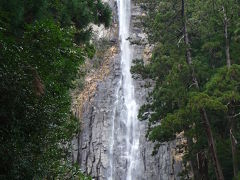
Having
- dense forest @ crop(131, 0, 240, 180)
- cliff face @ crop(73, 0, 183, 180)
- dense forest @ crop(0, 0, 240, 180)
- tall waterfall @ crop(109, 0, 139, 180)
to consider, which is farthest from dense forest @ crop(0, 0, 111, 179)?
tall waterfall @ crop(109, 0, 139, 180)

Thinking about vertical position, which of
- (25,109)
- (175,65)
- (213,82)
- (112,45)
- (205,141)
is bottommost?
(25,109)

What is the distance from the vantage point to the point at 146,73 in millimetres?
20422

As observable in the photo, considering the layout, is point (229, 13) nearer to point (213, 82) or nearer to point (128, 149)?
point (213, 82)

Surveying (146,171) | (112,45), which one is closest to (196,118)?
(146,171)

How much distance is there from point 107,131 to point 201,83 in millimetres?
12553

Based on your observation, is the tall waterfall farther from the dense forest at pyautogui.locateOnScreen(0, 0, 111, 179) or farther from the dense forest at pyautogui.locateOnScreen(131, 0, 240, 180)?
the dense forest at pyautogui.locateOnScreen(0, 0, 111, 179)

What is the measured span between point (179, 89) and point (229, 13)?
449 cm

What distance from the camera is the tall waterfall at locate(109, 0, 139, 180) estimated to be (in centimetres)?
2744

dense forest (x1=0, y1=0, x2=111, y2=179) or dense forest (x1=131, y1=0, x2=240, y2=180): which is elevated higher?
dense forest (x1=131, y1=0, x2=240, y2=180)

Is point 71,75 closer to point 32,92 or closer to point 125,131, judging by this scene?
point 32,92

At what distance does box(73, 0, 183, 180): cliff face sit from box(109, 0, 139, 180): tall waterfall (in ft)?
0.29

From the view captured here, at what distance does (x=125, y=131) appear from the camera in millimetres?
29406

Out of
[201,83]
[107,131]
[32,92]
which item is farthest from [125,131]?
[32,92]

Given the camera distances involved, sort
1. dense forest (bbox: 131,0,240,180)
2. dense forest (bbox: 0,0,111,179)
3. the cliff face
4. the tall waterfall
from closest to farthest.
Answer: dense forest (bbox: 0,0,111,179), dense forest (bbox: 131,0,240,180), the cliff face, the tall waterfall
